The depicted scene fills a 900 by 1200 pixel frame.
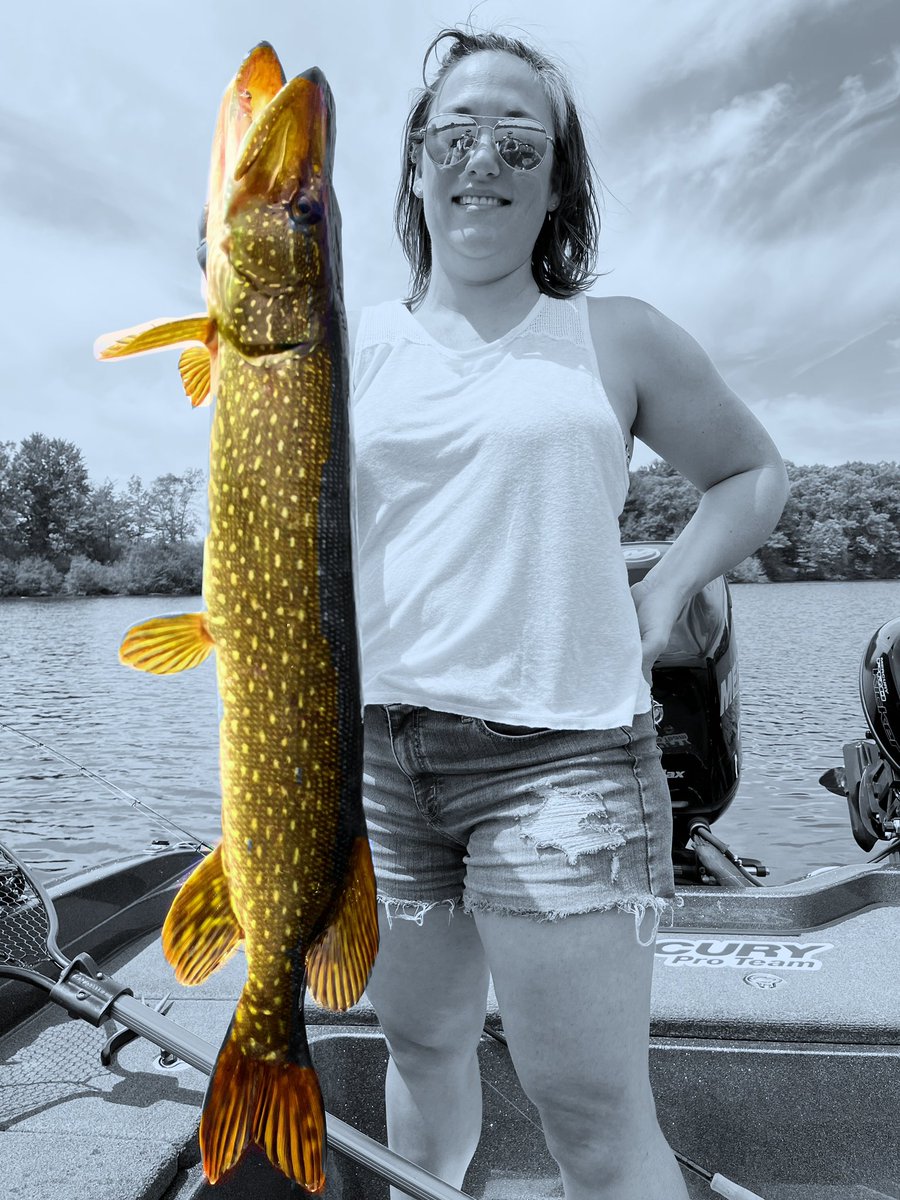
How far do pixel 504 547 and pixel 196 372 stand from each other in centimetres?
54

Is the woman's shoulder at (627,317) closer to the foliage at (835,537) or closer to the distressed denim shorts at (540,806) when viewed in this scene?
the distressed denim shorts at (540,806)

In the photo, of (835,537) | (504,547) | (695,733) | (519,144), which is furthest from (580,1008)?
(835,537)

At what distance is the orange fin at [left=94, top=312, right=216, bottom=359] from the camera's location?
1307 mm

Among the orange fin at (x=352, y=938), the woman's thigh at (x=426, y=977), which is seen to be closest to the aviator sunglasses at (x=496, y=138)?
the orange fin at (x=352, y=938)

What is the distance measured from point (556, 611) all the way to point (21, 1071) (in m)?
1.80

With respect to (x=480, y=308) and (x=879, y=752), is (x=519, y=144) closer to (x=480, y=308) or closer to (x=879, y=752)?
(x=480, y=308)

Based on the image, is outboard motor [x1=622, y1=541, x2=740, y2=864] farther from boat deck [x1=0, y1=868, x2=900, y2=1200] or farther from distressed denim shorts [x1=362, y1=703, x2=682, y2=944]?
distressed denim shorts [x1=362, y1=703, x2=682, y2=944]

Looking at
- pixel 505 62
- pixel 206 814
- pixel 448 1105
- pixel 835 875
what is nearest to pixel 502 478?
pixel 505 62

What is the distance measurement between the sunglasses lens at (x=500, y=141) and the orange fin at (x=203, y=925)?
1.24 meters

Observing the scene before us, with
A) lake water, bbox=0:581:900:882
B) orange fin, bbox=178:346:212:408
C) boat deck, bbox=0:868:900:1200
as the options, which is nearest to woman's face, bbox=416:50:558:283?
orange fin, bbox=178:346:212:408

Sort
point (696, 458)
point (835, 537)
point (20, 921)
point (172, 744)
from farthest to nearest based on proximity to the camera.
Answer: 1. point (835, 537)
2. point (172, 744)
3. point (20, 921)
4. point (696, 458)

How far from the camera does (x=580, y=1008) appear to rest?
4.59 ft

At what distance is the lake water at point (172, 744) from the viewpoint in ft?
33.3

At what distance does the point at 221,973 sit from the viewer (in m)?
2.81
